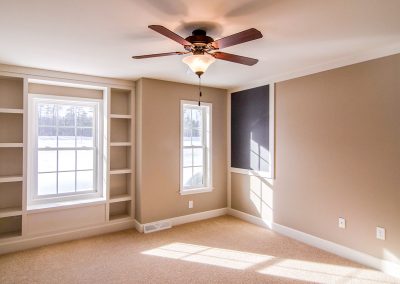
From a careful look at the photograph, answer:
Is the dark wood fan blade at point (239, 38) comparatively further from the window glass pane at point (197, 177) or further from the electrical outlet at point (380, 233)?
the window glass pane at point (197, 177)

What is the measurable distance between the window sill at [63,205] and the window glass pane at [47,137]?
34.0 inches

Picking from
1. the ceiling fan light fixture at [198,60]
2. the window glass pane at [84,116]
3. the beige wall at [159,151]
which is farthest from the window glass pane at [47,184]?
the ceiling fan light fixture at [198,60]

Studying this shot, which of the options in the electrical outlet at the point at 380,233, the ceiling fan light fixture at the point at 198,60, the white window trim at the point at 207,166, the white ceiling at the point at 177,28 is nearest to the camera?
the white ceiling at the point at 177,28

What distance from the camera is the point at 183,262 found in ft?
9.64

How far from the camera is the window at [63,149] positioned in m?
3.67

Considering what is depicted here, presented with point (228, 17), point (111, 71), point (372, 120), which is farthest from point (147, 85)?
point (372, 120)

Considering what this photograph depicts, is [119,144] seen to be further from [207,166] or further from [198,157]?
[207,166]

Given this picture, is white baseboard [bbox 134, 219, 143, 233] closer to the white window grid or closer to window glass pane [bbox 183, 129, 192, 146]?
the white window grid

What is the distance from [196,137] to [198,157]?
0.37 m

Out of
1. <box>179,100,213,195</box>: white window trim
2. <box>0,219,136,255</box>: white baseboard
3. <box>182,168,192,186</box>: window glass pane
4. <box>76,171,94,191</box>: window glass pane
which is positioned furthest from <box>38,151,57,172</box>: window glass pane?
<box>182,168,192,186</box>: window glass pane

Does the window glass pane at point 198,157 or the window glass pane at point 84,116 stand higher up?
the window glass pane at point 84,116

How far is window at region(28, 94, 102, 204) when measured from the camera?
3668mm

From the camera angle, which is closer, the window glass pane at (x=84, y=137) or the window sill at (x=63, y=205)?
the window sill at (x=63, y=205)

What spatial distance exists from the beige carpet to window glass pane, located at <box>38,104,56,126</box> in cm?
179
